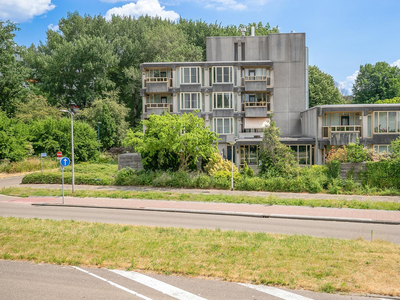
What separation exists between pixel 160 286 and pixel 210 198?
14596mm

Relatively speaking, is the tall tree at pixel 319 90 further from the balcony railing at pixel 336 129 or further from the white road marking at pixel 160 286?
the white road marking at pixel 160 286

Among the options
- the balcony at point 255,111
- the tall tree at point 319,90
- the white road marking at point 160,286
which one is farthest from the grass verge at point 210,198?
the tall tree at point 319,90

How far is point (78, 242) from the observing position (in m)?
12.4

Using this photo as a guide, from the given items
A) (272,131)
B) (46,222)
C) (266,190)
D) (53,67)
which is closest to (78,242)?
(46,222)

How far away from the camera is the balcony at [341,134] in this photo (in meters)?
35.6

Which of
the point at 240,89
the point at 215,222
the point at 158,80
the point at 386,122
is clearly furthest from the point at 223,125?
the point at 215,222

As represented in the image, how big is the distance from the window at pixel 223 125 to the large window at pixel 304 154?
9593mm

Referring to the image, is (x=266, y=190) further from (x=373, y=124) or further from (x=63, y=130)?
(x=63, y=130)

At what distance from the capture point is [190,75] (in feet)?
148

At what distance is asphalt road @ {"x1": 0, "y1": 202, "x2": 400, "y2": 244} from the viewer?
14883 millimetres

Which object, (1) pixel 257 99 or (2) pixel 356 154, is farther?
(1) pixel 257 99

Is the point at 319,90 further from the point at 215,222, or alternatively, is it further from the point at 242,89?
the point at 215,222

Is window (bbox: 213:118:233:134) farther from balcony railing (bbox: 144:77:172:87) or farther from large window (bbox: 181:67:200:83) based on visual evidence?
balcony railing (bbox: 144:77:172:87)

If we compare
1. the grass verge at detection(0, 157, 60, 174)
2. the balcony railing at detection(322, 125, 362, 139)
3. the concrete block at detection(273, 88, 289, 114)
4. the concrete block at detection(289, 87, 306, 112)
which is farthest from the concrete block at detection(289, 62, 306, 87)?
the grass verge at detection(0, 157, 60, 174)
